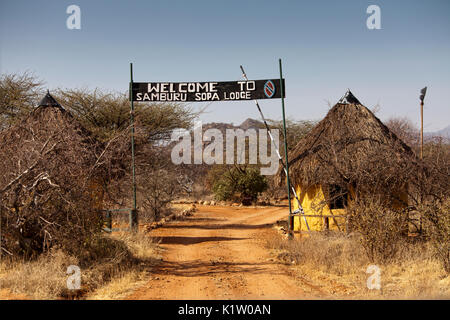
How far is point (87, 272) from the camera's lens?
23.5 feet

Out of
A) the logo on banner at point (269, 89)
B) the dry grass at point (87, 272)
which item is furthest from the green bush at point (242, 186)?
the dry grass at point (87, 272)

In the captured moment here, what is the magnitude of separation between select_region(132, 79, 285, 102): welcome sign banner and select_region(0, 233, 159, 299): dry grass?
4.27 m

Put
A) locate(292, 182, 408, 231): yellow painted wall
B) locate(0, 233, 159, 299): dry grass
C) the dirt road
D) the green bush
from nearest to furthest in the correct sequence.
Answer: locate(0, 233, 159, 299): dry grass → the dirt road → locate(292, 182, 408, 231): yellow painted wall → the green bush

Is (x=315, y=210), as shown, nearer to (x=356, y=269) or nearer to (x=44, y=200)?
(x=356, y=269)

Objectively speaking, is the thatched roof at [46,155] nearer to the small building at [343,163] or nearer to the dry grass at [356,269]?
the dry grass at [356,269]

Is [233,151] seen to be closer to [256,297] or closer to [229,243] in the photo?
[229,243]

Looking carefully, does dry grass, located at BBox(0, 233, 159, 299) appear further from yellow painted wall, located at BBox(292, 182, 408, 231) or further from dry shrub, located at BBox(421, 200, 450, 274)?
dry shrub, located at BBox(421, 200, 450, 274)

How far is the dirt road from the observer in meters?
6.50

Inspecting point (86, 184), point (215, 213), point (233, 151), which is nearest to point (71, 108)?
point (215, 213)

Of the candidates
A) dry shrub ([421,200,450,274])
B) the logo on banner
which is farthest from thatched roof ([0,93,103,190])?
dry shrub ([421,200,450,274])

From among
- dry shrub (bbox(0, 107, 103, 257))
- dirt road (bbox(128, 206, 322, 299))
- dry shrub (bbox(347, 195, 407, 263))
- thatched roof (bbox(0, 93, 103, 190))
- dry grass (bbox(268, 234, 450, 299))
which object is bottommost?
dirt road (bbox(128, 206, 322, 299))

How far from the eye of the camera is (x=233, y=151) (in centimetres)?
3019

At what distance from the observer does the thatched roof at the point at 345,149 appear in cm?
1012
